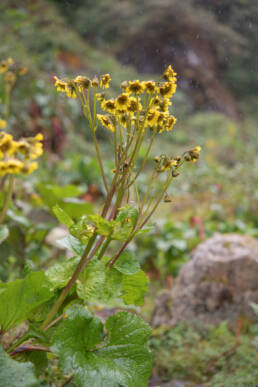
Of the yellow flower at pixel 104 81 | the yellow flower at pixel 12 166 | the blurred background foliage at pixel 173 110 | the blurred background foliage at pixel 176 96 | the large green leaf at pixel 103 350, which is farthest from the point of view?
the blurred background foliage at pixel 176 96

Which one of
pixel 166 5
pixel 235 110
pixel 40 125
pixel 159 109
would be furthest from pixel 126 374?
pixel 235 110

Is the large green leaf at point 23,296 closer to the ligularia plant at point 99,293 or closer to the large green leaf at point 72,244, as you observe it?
the ligularia plant at point 99,293

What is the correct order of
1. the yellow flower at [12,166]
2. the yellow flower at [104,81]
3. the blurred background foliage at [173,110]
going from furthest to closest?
the blurred background foliage at [173,110]
the yellow flower at [104,81]
the yellow flower at [12,166]

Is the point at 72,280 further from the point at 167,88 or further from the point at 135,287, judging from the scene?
the point at 167,88

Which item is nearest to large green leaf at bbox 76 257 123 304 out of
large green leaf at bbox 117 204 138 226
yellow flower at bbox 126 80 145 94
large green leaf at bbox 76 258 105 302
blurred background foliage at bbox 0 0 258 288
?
large green leaf at bbox 76 258 105 302

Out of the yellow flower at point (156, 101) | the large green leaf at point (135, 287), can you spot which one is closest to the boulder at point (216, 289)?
the large green leaf at point (135, 287)

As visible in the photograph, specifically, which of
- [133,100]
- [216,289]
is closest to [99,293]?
[133,100]

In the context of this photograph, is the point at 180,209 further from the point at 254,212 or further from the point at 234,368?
the point at 234,368
